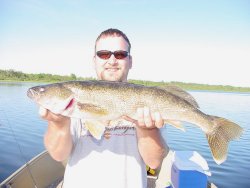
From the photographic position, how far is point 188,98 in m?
A: 3.82

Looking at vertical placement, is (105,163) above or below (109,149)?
below

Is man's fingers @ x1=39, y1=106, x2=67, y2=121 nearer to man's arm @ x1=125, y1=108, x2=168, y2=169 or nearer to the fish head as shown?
the fish head

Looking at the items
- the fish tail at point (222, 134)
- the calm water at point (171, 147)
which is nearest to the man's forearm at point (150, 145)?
the fish tail at point (222, 134)

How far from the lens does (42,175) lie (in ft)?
22.5

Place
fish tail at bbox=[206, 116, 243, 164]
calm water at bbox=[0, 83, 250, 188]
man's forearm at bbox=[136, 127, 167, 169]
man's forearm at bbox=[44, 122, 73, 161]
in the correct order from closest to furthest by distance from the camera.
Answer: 1. man's forearm at bbox=[44, 122, 73, 161]
2. man's forearm at bbox=[136, 127, 167, 169]
3. fish tail at bbox=[206, 116, 243, 164]
4. calm water at bbox=[0, 83, 250, 188]

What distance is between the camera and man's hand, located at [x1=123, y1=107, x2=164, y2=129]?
3.51m

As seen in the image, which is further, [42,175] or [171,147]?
[171,147]

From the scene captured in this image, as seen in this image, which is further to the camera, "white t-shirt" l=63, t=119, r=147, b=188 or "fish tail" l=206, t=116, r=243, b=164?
"fish tail" l=206, t=116, r=243, b=164

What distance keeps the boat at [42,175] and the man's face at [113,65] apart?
123 inches

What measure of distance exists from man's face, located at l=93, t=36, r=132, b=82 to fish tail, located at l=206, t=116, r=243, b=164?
4.50 ft

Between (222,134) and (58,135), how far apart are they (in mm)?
2137

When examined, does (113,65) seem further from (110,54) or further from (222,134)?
(222,134)

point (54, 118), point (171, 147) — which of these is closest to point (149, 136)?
point (54, 118)

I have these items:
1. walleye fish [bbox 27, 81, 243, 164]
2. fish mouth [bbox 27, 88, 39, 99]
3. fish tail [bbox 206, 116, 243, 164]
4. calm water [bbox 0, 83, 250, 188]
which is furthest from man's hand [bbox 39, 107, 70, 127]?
calm water [bbox 0, 83, 250, 188]
